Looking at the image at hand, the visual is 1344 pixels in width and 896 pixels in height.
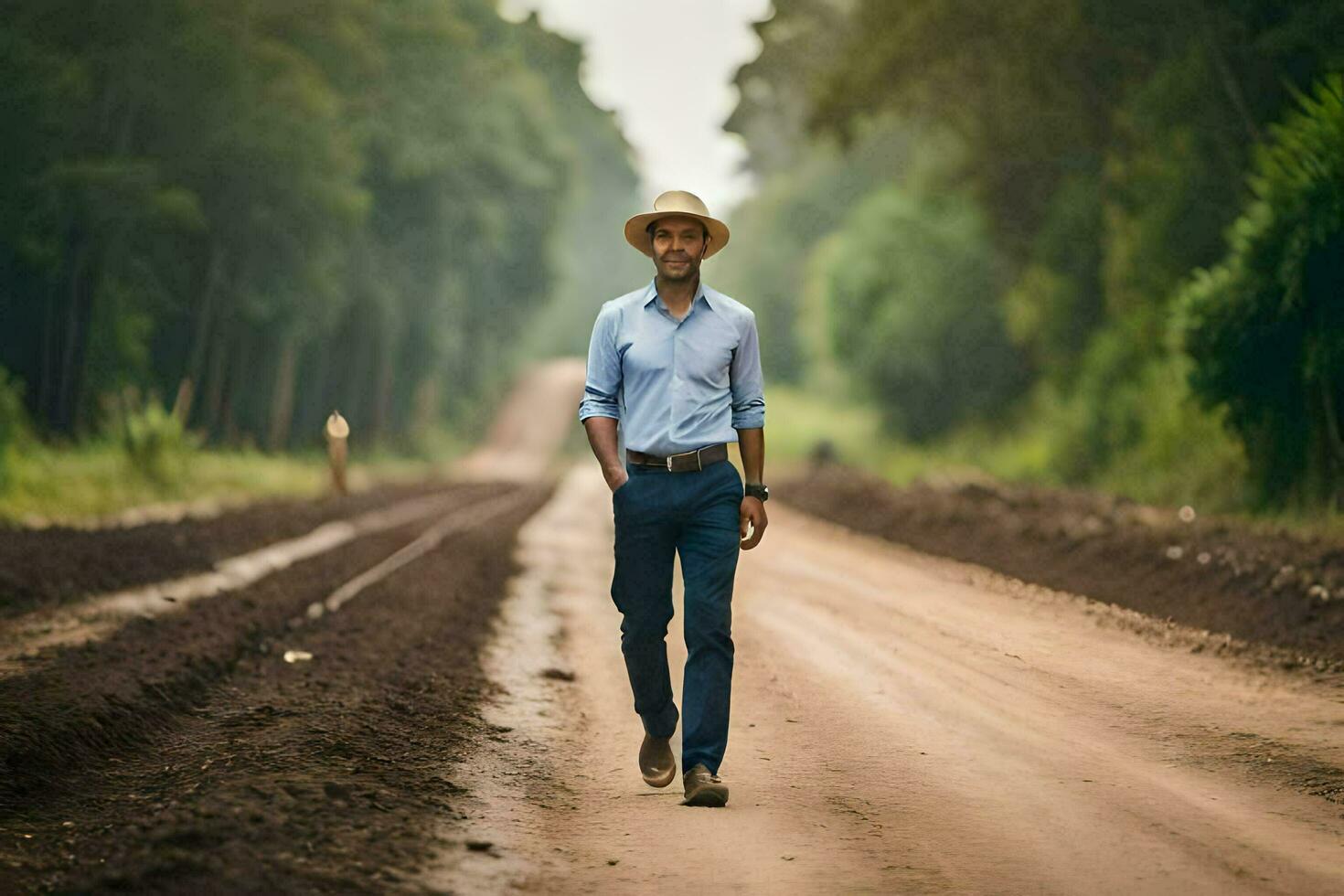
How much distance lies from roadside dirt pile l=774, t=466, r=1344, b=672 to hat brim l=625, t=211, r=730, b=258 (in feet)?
17.3

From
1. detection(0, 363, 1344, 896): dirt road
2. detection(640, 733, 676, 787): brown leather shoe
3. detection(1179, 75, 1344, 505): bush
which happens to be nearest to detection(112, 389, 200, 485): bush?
detection(0, 363, 1344, 896): dirt road

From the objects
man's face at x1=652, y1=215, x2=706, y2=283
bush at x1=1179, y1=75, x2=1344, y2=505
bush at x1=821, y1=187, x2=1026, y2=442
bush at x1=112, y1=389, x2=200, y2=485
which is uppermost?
bush at x1=821, y1=187, x2=1026, y2=442

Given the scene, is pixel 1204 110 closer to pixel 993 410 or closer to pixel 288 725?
pixel 993 410

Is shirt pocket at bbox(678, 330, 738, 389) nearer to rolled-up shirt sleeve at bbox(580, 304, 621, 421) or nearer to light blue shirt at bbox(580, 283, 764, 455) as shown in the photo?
light blue shirt at bbox(580, 283, 764, 455)

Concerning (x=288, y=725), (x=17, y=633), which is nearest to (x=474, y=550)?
(x=17, y=633)

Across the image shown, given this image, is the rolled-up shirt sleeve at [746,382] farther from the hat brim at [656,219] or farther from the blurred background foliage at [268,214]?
the blurred background foliage at [268,214]

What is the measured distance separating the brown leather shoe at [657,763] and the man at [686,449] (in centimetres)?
23

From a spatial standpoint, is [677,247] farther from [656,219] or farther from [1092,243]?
[1092,243]

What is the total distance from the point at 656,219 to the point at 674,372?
0.66 m

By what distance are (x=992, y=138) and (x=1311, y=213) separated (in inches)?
756

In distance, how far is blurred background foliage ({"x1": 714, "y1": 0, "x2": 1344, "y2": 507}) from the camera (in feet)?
51.5

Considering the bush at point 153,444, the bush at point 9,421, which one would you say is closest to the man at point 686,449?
the bush at point 9,421

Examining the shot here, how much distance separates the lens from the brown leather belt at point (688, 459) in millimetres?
5938

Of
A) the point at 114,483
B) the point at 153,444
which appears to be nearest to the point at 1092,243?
the point at 153,444
